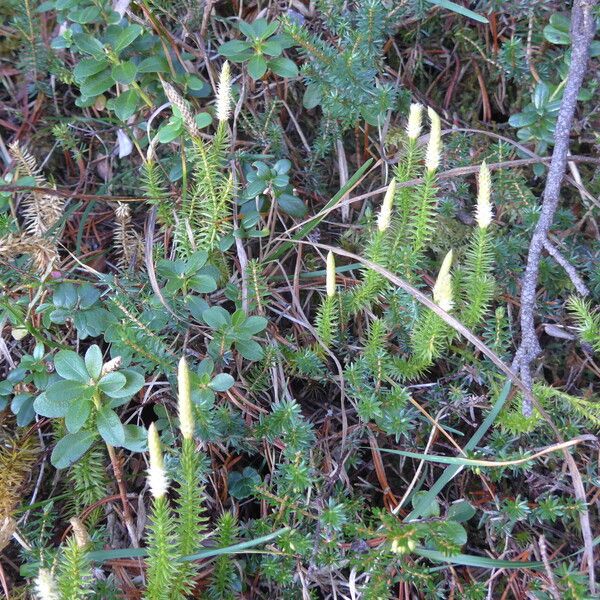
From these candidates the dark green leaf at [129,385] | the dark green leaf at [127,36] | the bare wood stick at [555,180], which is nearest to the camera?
the dark green leaf at [129,385]

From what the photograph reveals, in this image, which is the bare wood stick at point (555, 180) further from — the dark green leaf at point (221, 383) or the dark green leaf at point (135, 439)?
the dark green leaf at point (135, 439)

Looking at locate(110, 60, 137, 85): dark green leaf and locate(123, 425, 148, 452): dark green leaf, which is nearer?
locate(123, 425, 148, 452): dark green leaf

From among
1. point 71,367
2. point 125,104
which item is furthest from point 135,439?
point 125,104

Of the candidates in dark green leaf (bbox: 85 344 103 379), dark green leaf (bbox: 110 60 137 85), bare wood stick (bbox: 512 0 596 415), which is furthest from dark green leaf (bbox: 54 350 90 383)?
bare wood stick (bbox: 512 0 596 415)

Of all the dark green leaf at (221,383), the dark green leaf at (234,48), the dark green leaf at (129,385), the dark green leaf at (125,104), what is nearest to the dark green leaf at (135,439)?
the dark green leaf at (129,385)

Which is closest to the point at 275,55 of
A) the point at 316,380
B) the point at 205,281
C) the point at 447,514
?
the point at 205,281

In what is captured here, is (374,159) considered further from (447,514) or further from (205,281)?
(447,514)

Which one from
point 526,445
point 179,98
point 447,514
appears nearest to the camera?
point 447,514

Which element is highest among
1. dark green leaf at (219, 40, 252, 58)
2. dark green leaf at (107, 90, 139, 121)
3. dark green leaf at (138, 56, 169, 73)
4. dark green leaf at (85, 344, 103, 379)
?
dark green leaf at (219, 40, 252, 58)

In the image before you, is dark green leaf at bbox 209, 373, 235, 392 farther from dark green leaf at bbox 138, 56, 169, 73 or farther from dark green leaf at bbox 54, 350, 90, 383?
dark green leaf at bbox 138, 56, 169, 73

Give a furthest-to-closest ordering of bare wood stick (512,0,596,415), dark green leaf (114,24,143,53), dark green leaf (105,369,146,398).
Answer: dark green leaf (114,24,143,53) → bare wood stick (512,0,596,415) → dark green leaf (105,369,146,398)

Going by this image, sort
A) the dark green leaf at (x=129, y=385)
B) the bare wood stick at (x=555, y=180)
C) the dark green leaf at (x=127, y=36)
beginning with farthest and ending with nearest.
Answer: the dark green leaf at (x=127, y=36), the bare wood stick at (x=555, y=180), the dark green leaf at (x=129, y=385)
